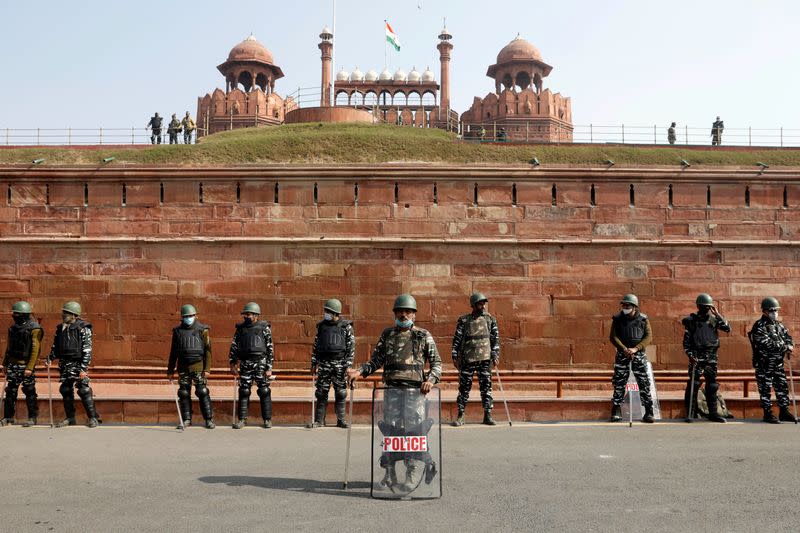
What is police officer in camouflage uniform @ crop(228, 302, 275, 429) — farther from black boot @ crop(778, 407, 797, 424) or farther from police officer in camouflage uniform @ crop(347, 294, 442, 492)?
black boot @ crop(778, 407, 797, 424)

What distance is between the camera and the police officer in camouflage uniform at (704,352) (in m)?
8.66

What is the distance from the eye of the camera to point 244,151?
48.2ft

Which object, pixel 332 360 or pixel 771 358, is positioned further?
pixel 771 358

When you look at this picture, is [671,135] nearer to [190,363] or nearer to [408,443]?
[190,363]

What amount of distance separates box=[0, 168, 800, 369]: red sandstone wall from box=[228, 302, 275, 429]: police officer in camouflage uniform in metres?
3.92

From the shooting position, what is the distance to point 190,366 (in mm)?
8328

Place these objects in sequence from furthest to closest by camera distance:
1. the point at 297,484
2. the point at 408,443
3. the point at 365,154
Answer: the point at 365,154, the point at 297,484, the point at 408,443

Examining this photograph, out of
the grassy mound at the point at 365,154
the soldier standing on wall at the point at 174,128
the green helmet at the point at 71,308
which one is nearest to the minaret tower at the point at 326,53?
the soldier standing on wall at the point at 174,128

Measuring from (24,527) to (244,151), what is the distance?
10.9 metres

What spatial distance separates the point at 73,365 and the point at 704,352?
7036 millimetres

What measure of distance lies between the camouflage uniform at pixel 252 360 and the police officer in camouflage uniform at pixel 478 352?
6.74ft

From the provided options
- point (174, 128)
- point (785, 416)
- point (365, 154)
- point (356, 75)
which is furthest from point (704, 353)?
point (356, 75)

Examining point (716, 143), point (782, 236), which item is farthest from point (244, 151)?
point (716, 143)

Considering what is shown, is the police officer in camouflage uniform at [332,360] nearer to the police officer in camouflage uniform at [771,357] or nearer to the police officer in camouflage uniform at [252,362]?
the police officer in camouflage uniform at [252,362]
